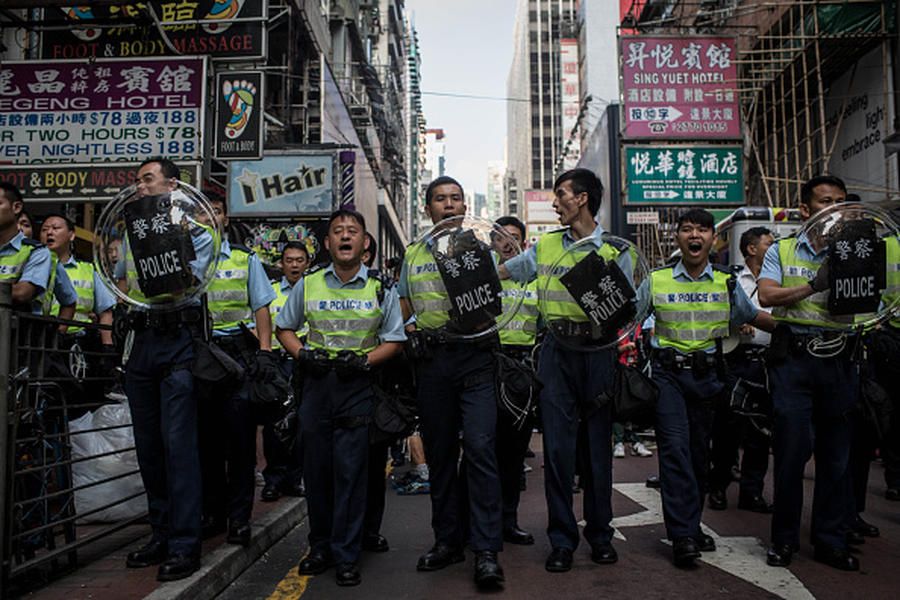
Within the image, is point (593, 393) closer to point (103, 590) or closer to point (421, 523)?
point (421, 523)


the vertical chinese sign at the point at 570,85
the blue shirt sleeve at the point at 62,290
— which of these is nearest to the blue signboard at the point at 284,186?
the blue shirt sleeve at the point at 62,290

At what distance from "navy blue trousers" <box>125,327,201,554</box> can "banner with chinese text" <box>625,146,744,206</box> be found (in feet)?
53.9

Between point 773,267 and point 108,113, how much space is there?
27.2 feet

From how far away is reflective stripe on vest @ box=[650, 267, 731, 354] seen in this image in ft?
16.2

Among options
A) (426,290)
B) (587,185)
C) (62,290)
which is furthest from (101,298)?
(587,185)

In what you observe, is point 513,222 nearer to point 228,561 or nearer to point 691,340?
point 691,340

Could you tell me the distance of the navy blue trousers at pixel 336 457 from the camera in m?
4.31

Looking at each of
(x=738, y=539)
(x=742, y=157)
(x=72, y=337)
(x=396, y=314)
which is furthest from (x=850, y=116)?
(x=72, y=337)

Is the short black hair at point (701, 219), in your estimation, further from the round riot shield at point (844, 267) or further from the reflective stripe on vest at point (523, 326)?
the reflective stripe on vest at point (523, 326)

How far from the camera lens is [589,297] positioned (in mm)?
4406

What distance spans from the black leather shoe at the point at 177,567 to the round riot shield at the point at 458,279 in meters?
1.75

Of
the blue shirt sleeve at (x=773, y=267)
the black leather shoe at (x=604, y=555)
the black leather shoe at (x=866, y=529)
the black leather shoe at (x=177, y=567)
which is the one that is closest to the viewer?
the black leather shoe at (x=177, y=567)

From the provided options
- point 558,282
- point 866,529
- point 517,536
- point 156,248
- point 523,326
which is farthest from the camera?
point 523,326

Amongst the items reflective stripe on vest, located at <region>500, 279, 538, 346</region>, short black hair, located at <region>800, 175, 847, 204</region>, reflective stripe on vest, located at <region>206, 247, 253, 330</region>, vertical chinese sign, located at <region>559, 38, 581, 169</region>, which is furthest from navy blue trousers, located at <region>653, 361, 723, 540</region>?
vertical chinese sign, located at <region>559, 38, 581, 169</region>
